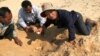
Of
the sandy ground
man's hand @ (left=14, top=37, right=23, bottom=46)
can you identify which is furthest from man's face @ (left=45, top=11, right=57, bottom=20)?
man's hand @ (left=14, top=37, right=23, bottom=46)

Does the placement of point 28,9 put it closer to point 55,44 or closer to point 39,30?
point 39,30

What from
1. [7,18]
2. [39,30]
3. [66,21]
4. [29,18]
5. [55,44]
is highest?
[7,18]

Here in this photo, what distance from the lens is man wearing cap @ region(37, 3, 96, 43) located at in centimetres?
453

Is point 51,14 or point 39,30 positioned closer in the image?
point 51,14

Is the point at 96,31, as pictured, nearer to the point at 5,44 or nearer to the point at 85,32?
the point at 85,32

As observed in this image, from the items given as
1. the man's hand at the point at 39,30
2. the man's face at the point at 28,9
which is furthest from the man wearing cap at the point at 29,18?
the man's hand at the point at 39,30

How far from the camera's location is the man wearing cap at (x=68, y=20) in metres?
4.53

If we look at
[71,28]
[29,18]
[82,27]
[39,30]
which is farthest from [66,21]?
[29,18]

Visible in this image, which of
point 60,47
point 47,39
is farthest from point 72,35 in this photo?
point 47,39

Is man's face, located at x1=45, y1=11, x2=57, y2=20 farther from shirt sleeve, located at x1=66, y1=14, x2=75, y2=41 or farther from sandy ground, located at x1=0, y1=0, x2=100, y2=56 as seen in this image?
sandy ground, located at x1=0, y1=0, x2=100, y2=56

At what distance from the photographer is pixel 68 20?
4.57 metres

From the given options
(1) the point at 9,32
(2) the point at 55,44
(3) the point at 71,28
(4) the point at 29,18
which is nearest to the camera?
(3) the point at 71,28

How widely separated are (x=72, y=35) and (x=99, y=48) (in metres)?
0.49

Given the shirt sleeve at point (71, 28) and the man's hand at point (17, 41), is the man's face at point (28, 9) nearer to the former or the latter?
the man's hand at point (17, 41)
